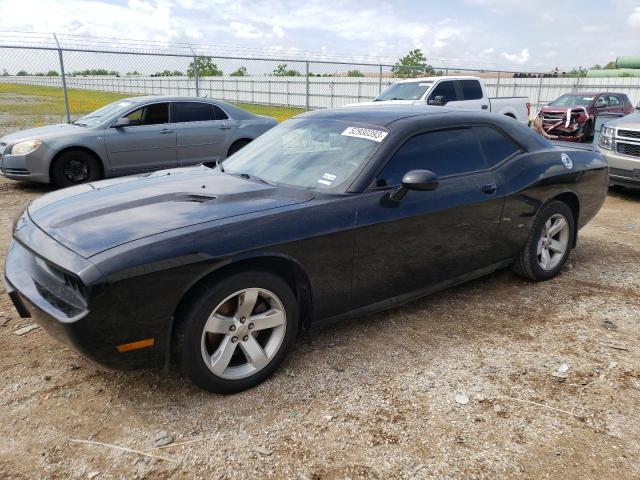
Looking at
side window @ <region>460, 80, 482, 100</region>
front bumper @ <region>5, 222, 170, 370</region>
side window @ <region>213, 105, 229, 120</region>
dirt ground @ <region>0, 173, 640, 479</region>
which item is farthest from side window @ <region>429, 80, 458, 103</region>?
front bumper @ <region>5, 222, 170, 370</region>

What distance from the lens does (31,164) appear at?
23.8 ft

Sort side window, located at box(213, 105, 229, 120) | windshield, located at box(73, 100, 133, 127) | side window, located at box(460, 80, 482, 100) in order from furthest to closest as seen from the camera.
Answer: side window, located at box(460, 80, 482, 100) < side window, located at box(213, 105, 229, 120) < windshield, located at box(73, 100, 133, 127)

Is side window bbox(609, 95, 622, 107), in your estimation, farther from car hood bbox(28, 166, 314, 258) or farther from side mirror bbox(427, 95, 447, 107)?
car hood bbox(28, 166, 314, 258)

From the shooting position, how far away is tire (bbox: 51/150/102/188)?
7449 mm

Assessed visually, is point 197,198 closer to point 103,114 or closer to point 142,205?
point 142,205

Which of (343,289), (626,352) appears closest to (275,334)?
(343,289)

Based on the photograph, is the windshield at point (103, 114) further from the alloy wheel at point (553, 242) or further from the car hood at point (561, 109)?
the car hood at point (561, 109)

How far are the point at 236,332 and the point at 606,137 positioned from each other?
794cm

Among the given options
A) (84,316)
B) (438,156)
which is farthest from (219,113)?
(84,316)

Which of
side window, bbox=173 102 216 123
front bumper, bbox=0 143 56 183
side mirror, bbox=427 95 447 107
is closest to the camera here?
front bumper, bbox=0 143 56 183

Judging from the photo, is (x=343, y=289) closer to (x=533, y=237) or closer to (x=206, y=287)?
(x=206, y=287)

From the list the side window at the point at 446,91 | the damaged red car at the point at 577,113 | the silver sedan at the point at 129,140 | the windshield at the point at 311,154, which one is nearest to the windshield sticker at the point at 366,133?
the windshield at the point at 311,154

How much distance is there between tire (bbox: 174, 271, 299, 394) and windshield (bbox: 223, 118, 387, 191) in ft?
2.62

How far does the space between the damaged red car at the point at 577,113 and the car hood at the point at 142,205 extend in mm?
13524
